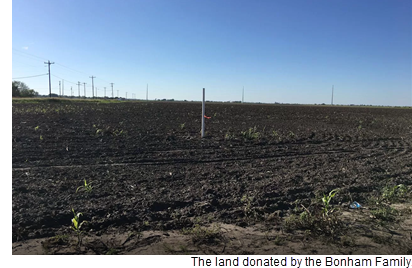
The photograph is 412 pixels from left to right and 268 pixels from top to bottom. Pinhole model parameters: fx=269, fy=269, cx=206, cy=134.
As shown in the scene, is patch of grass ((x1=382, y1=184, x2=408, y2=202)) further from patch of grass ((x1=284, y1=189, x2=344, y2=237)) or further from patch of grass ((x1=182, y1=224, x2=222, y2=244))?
patch of grass ((x1=182, y1=224, x2=222, y2=244))

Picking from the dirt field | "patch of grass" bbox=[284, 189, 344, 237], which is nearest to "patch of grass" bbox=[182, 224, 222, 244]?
the dirt field

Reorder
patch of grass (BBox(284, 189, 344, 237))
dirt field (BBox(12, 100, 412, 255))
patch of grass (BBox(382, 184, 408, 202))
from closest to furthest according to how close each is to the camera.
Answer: dirt field (BBox(12, 100, 412, 255)) < patch of grass (BBox(284, 189, 344, 237)) < patch of grass (BBox(382, 184, 408, 202))

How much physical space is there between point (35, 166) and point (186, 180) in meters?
3.39

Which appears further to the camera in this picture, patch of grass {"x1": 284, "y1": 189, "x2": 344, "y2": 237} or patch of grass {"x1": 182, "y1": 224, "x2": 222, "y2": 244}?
patch of grass {"x1": 284, "y1": 189, "x2": 344, "y2": 237}

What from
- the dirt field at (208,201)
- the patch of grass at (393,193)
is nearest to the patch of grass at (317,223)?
the dirt field at (208,201)

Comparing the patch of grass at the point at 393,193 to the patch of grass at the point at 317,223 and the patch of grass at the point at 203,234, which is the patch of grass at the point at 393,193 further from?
the patch of grass at the point at 203,234

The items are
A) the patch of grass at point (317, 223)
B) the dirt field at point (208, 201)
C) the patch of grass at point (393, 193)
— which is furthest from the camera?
the patch of grass at point (393, 193)

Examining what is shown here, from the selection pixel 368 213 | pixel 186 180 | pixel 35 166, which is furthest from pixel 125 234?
pixel 35 166

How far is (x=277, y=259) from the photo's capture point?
8.82 feet

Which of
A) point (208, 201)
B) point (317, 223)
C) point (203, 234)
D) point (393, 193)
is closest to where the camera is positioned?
point (203, 234)

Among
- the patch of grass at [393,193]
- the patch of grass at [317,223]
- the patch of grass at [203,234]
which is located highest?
the patch of grass at [393,193]

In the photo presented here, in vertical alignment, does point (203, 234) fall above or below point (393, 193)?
below

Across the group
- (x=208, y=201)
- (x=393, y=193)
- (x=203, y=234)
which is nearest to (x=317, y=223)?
(x=203, y=234)

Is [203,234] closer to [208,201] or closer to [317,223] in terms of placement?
[208,201]
